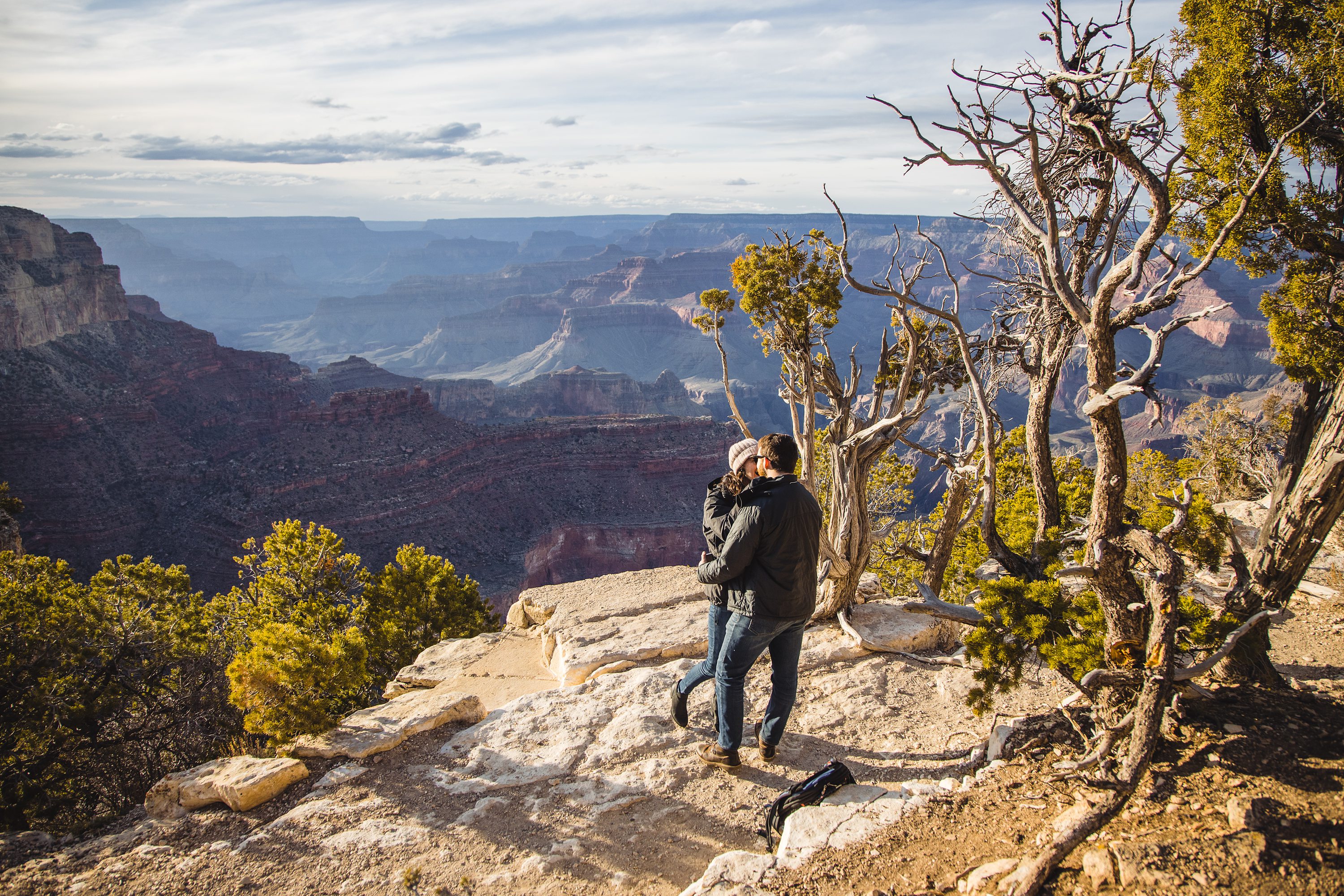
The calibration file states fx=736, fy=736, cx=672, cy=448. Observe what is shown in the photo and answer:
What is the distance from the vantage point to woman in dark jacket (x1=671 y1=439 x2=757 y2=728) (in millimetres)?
4898

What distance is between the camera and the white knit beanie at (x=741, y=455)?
495cm

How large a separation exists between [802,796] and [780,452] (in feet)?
7.23


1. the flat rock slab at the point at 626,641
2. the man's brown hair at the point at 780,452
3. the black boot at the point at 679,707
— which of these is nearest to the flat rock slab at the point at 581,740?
the black boot at the point at 679,707

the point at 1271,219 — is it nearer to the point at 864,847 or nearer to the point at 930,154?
the point at 930,154

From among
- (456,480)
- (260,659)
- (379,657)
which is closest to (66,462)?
(456,480)

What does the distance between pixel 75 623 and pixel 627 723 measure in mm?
8764

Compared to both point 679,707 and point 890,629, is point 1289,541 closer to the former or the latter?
point 890,629

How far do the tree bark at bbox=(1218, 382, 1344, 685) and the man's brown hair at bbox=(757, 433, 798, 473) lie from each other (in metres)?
3.16

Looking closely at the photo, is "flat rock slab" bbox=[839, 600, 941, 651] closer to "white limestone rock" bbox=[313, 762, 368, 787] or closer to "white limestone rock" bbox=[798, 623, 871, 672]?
"white limestone rock" bbox=[798, 623, 871, 672]

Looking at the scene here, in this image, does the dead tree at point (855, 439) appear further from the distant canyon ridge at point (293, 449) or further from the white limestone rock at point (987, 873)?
the distant canyon ridge at point (293, 449)

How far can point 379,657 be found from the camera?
13219mm

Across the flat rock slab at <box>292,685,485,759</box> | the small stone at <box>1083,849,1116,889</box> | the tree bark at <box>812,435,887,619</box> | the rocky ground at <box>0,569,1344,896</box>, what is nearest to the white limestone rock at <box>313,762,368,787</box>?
the rocky ground at <box>0,569,1344,896</box>

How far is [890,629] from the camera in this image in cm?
805

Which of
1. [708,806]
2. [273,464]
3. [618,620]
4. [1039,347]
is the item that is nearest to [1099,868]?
[708,806]
